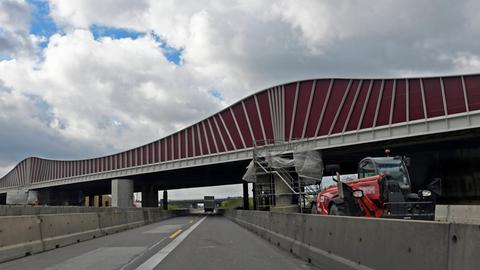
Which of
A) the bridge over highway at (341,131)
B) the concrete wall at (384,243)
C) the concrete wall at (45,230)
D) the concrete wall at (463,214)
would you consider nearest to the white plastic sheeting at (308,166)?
the bridge over highway at (341,131)

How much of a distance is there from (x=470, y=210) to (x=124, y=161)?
63.9 meters

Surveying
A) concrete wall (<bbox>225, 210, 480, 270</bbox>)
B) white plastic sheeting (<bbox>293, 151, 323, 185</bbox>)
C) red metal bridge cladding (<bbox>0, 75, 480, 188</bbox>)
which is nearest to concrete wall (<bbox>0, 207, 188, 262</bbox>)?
concrete wall (<bbox>225, 210, 480, 270</bbox>)

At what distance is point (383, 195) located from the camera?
1498cm

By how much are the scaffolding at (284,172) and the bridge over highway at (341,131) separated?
1.57 metres

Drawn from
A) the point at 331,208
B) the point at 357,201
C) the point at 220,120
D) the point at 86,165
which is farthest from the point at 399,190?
the point at 86,165

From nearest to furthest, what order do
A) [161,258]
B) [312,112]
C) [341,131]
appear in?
[161,258] → [341,131] → [312,112]

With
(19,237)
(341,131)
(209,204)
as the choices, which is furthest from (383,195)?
(209,204)

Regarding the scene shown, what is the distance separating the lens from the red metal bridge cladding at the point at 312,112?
33656 mm

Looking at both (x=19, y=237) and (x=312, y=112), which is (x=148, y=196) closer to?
(x=312, y=112)

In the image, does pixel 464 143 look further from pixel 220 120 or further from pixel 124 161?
pixel 124 161

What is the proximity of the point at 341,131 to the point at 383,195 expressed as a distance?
26.9 m

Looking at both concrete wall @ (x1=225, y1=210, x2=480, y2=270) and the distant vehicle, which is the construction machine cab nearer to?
concrete wall @ (x1=225, y1=210, x2=480, y2=270)

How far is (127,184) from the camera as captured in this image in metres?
68.7

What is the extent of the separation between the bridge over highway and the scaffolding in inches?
61.8
